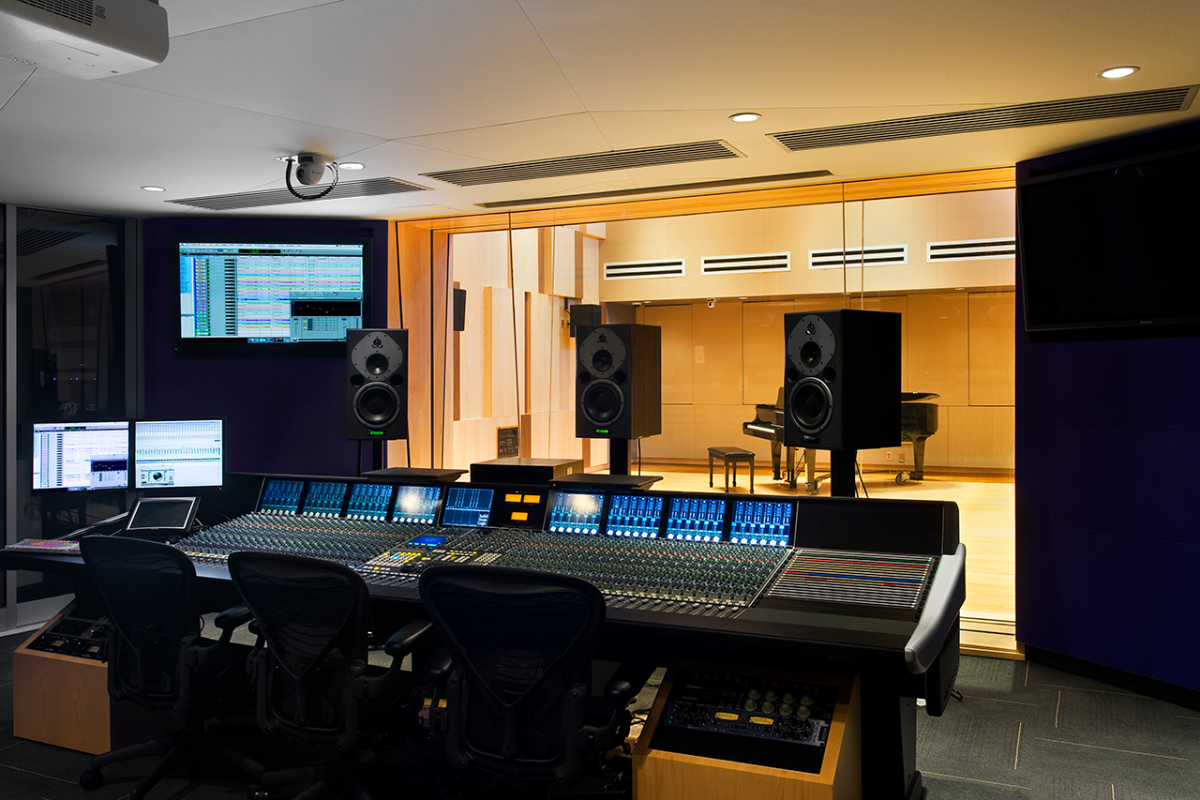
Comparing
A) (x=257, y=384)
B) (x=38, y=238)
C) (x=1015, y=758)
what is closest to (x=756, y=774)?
(x=1015, y=758)

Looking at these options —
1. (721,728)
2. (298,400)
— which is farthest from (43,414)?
(721,728)

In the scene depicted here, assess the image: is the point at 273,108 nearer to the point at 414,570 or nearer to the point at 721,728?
the point at 414,570

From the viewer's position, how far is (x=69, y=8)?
174 centimetres

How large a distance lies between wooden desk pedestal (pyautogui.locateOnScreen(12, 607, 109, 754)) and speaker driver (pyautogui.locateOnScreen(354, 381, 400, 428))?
159cm

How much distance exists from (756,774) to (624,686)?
0.37m

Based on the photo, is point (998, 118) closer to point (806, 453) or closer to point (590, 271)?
point (806, 453)

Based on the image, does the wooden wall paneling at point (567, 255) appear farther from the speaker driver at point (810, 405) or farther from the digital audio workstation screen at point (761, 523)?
Answer: the digital audio workstation screen at point (761, 523)

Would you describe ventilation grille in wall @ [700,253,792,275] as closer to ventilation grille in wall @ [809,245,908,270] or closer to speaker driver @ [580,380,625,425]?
ventilation grille in wall @ [809,245,908,270]

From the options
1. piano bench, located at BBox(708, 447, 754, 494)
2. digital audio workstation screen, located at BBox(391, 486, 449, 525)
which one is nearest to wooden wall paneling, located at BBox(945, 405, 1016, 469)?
piano bench, located at BBox(708, 447, 754, 494)

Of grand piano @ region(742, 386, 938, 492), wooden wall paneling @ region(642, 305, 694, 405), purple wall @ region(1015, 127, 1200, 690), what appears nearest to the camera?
purple wall @ region(1015, 127, 1200, 690)

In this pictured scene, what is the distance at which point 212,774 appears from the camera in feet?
10.1

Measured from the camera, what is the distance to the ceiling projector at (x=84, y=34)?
1.71m

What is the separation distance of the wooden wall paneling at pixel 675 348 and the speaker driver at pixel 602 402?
155 cm

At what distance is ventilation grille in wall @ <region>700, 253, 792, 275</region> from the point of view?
16.9ft
